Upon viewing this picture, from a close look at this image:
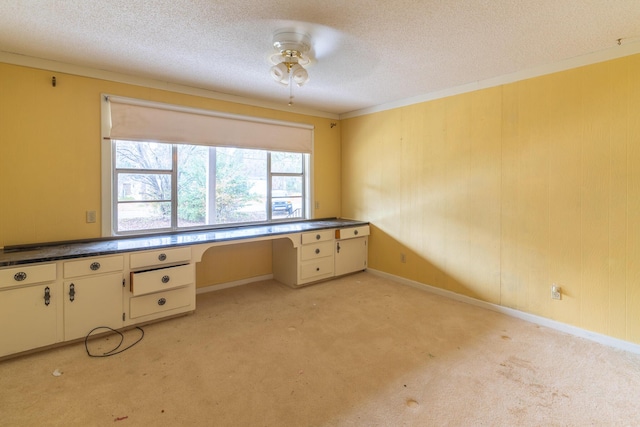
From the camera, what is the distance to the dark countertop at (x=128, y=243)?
2420mm

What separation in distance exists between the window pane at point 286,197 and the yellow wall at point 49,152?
183 cm

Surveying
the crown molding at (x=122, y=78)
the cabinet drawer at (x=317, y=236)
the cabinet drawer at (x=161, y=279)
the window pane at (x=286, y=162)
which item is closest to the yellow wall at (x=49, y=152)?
the crown molding at (x=122, y=78)

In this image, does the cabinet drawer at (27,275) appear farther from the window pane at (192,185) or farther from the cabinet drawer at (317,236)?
the cabinet drawer at (317,236)

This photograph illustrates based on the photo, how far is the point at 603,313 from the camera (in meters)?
2.60

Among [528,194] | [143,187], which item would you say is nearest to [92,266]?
[143,187]

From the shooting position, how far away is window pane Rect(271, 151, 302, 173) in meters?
4.37

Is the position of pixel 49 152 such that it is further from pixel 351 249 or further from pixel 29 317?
pixel 351 249

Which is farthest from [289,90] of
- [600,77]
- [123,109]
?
[600,77]

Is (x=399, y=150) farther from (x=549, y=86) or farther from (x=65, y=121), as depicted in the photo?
(x=65, y=121)

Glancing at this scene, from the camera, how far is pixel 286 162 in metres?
4.50

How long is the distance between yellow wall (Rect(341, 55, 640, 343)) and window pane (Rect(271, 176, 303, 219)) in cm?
129

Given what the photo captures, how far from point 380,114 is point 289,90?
140 cm

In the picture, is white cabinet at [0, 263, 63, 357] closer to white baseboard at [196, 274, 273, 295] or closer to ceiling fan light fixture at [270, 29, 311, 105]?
white baseboard at [196, 274, 273, 295]

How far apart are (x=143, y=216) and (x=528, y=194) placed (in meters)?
3.96
